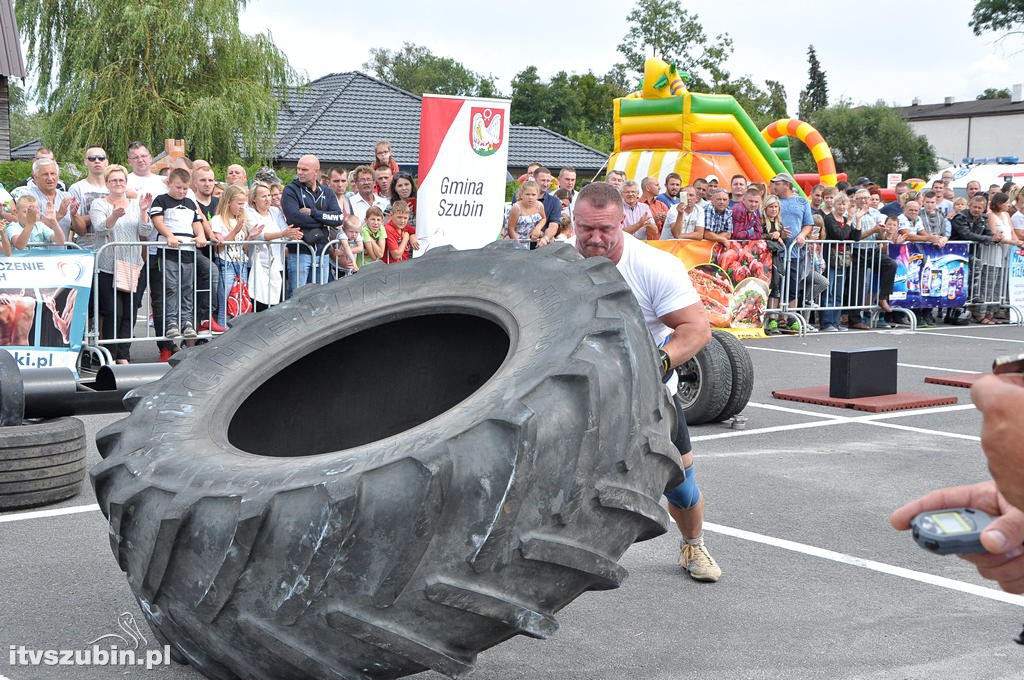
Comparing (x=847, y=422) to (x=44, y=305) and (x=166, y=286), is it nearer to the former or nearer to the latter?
(x=166, y=286)

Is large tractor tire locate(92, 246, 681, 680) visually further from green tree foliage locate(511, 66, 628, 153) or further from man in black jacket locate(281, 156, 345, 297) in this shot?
green tree foliage locate(511, 66, 628, 153)

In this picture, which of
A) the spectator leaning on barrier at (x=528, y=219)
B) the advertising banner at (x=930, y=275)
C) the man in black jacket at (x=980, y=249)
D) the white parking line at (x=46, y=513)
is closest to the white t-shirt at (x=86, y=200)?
the spectator leaning on barrier at (x=528, y=219)

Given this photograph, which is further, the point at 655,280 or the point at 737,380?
the point at 737,380

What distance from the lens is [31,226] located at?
9.60 m

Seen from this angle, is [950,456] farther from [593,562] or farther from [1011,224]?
[1011,224]

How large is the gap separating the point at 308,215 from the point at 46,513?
5882mm

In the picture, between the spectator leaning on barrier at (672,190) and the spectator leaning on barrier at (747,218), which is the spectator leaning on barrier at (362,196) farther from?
the spectator leaning on barrier at (747,218)

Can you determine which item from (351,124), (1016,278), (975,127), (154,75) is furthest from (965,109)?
(1016,278)

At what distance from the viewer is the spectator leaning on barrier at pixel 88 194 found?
34.0 feet

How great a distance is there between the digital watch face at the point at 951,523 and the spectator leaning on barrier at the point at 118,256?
9451 mm

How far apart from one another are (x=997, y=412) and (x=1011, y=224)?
684 inches

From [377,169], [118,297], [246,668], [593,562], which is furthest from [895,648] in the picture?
[377,169]

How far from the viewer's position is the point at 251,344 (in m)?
4.57

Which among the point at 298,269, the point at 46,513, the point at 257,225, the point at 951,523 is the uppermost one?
the point at 257,225
